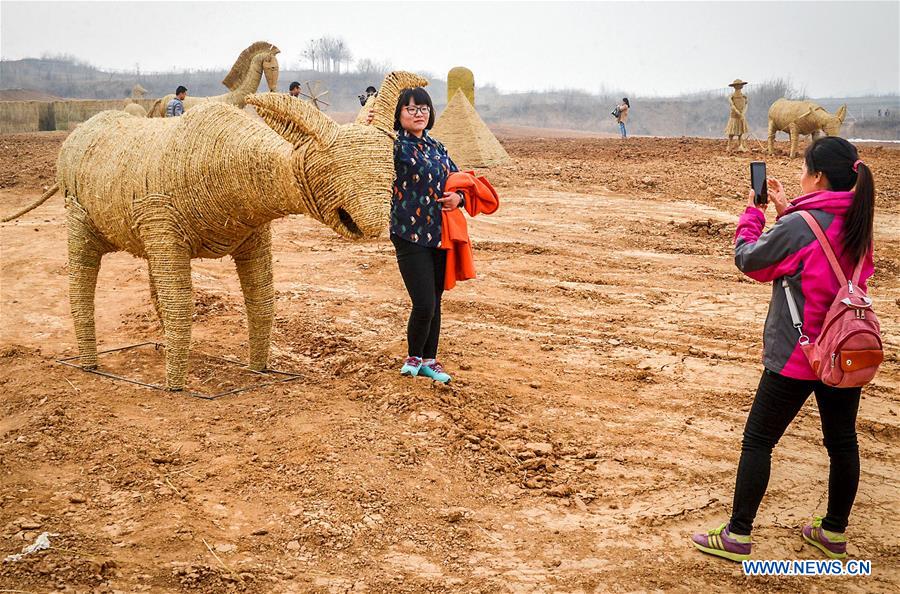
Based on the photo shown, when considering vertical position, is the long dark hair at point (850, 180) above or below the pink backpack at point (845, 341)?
above

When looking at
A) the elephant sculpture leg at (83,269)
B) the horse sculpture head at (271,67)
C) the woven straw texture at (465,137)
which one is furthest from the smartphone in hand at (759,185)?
the woven straw texture at (465,137)

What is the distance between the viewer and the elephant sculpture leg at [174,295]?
4844mm

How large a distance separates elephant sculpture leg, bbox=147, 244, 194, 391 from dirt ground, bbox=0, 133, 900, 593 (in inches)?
11.5

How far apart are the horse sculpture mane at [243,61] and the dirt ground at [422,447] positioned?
3.39 meters

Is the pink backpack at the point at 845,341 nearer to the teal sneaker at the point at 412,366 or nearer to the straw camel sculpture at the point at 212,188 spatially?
the straw camel sculpture at the point at 212,188

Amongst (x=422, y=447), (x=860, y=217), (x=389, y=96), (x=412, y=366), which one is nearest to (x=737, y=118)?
(x=412, y=366)

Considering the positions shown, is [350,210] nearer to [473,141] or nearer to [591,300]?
[591,300]

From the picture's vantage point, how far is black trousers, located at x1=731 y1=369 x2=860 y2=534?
3.26 m

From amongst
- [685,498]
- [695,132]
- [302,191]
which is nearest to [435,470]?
[685,498]

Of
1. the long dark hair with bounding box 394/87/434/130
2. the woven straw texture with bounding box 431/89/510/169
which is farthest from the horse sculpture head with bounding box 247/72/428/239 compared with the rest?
the woven straw texture with bounding box 431/89/510/169

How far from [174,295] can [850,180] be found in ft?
12.5

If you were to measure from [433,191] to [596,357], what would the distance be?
225 centimetres

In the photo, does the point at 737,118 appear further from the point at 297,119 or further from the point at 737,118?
the point at 297,119

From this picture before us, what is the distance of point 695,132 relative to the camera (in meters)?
48.2
